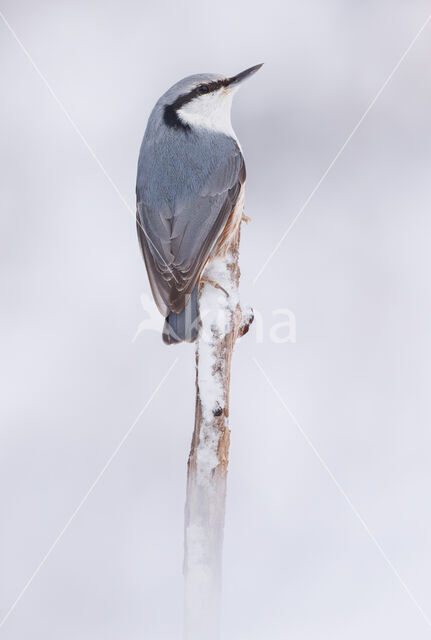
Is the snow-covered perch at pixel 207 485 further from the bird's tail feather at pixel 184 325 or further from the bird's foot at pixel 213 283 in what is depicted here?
the bird's foot at pixel 213 283

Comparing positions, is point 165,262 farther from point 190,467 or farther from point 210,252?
point 190,467

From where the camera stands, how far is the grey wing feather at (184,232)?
1.66 metres

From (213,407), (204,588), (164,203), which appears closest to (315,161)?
(164,203)

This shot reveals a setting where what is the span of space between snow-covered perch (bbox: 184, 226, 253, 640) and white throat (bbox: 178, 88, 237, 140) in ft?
2.26

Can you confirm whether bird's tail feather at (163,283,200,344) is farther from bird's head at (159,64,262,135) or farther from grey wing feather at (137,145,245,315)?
bird's head at (159,64,262,135)

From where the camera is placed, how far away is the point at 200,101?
6.44 ft

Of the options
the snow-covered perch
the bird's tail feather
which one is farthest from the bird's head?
the snow-covered perch

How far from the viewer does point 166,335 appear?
1.57 meters

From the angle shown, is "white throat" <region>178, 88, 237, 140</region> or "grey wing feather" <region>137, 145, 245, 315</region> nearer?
"grey wing feather" <region>137, 145, 245, 315</region>

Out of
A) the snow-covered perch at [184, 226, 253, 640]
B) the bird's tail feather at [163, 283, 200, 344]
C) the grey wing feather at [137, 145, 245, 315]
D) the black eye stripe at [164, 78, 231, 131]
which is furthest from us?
the black eye stripe at [164, 78, 231, 131]

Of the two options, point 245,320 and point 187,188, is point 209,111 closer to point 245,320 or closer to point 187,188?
point 187,188

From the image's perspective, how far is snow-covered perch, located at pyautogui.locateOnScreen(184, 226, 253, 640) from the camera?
4.51 feet

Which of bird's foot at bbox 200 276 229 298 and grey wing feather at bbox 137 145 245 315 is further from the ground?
grey wing feather at bbox 137 145 245 315

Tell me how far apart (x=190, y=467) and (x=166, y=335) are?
298 mm
